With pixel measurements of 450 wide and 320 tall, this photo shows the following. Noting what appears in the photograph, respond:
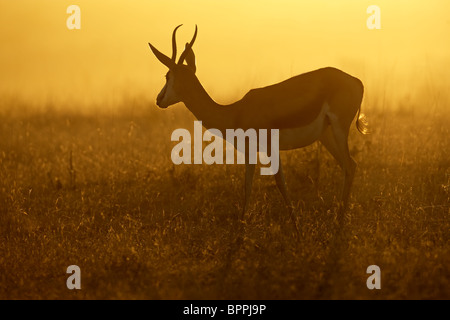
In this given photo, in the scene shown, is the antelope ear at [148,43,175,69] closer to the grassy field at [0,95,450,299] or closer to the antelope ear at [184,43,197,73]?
the antelope ear at [184,43,197,73]

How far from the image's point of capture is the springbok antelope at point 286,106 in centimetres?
820

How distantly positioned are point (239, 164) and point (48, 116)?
21.0 feet

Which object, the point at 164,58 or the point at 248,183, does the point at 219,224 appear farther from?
the point at 164,58

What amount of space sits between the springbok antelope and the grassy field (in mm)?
574

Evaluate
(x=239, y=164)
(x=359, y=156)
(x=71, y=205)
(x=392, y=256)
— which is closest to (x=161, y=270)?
(x=392, y=256)

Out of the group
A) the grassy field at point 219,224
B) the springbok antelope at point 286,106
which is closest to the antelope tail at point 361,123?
the springbok antelope at point 286,106

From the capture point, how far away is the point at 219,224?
836 centimetres

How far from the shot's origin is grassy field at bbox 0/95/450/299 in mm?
6504

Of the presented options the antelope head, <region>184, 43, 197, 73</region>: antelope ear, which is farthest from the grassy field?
<region>184, 43, 197, 73</region>: antelope ear

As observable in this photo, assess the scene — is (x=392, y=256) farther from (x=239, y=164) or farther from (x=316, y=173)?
(x=239, y=164)

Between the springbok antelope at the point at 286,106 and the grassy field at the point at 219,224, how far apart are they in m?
0.57

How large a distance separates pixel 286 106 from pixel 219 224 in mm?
1361

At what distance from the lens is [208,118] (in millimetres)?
8477
